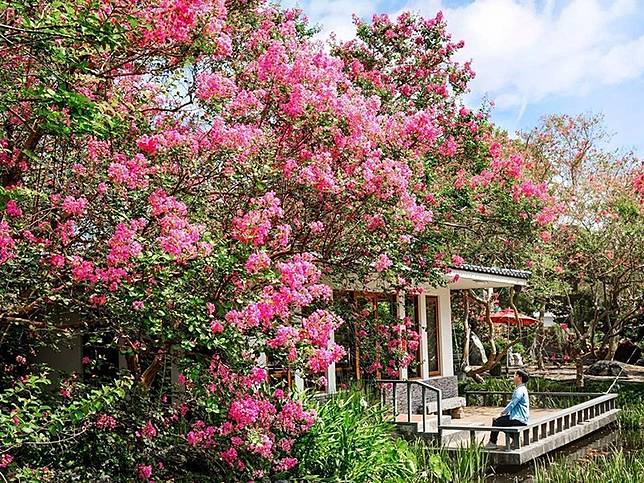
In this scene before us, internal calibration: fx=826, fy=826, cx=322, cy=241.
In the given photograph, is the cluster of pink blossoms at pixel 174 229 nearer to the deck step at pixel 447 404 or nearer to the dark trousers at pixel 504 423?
the dark trousers at pixel 504 423

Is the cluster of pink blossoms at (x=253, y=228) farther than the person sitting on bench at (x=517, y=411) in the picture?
No

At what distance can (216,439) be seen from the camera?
301 inches

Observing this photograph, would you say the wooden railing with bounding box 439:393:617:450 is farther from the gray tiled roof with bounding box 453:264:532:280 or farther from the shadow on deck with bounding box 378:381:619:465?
the gray tiled roof with bounding box 453:264:532:280

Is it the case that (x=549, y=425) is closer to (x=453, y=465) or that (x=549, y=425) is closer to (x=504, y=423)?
(x=504, y=423)

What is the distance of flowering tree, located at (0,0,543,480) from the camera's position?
19.9ft

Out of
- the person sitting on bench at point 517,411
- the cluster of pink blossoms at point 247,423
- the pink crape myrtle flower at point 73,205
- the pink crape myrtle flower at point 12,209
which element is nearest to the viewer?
the pink crape myrtle flower at point 12,209

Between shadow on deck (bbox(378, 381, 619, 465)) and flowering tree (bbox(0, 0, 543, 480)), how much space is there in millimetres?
3359

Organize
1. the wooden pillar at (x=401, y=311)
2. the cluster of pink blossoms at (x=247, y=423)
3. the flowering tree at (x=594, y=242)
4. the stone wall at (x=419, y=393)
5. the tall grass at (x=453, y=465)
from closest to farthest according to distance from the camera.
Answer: the cluster of pink blossoms at (x=247, y=423) → the tall grass at (x=453, y=465) → the wooden pillar at (x=401, y=311) → the stone wall at (x=419, y=393) → the flowering tree at (x=594, y=242)

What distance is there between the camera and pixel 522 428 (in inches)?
441

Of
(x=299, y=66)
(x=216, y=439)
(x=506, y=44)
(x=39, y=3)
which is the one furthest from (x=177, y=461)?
(x=506, y=44)

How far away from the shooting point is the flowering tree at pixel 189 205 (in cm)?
605

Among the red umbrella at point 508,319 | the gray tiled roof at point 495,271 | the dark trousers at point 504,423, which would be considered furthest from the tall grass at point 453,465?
the red umbrella at point 508,319

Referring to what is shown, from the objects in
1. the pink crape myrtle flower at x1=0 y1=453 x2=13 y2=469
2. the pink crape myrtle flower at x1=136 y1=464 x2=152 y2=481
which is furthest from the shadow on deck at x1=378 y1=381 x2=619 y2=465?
the pink crape myrtle flower at x1=0 y1=453 x2=13 y2=469

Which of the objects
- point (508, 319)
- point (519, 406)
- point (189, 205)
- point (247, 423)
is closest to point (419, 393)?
point (519, 406)
